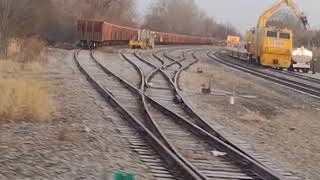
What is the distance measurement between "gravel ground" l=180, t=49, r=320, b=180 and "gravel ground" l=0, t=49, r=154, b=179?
103 inches

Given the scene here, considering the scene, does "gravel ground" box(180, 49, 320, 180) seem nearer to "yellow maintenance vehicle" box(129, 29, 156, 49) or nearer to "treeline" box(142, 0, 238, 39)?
"yellow maintenance vehicle" box(129, 29, 156, 49)

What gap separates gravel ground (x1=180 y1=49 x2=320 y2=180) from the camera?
A: 1112 centimetres

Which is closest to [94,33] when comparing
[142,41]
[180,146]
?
[142,41]

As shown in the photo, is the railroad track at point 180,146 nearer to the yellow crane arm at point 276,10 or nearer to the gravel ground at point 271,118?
the gravel ground at point 271,118

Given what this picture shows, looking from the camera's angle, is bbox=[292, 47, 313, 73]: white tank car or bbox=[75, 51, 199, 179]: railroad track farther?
bbox=[292, 47, 313, 73]: white tank car

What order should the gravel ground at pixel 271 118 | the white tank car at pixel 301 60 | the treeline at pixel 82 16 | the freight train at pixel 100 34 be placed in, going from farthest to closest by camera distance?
the freight train at pixel 100 34
the white tank car at pixel 301 60
the treeline at pixel 82 16
the gravel ground at pixel 271 118

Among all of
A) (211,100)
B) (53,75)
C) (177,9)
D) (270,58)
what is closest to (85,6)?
(270,58)

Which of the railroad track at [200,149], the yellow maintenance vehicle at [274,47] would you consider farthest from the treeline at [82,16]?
the railroad track at [200,149]

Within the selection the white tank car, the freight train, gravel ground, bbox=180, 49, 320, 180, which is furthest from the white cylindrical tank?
gravel ground, bbox=180, 49, 320, 180

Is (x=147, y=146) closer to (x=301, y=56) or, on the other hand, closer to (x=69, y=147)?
(x=69, y=147)

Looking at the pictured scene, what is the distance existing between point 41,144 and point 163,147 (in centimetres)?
202

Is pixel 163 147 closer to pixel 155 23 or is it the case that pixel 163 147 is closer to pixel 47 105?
pixel 47 105

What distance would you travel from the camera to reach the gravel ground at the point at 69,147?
843 cm

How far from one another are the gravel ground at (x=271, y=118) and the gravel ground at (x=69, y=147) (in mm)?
2610
